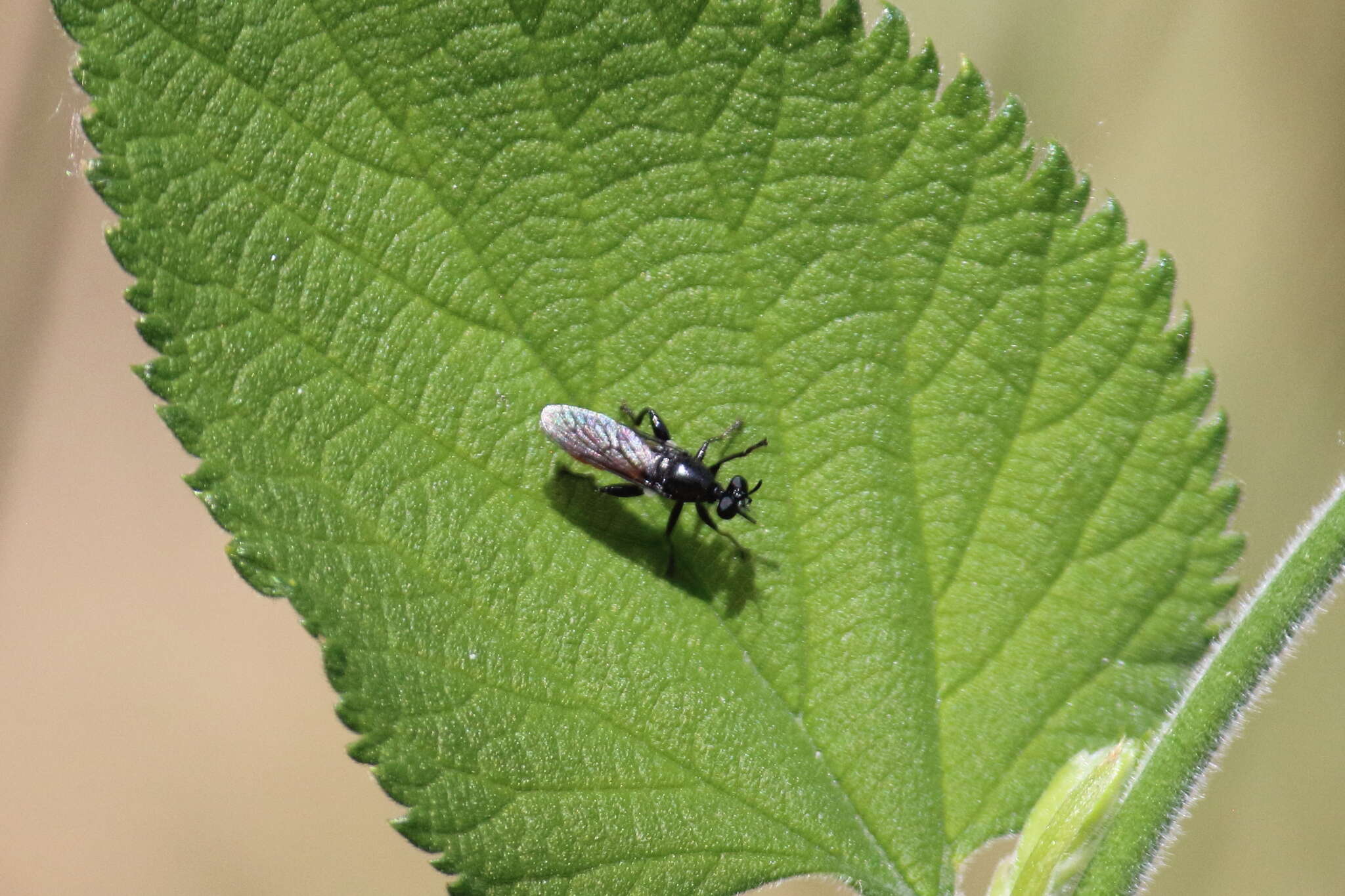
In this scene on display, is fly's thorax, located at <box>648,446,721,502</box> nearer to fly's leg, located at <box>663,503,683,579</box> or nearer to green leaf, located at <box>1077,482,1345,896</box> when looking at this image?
fly's leg, located at <box>663,503,683,579</box>

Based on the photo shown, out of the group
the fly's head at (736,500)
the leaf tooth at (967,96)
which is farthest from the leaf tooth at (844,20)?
the fly's head at (736,500)

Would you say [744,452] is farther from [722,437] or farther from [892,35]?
[892,35]

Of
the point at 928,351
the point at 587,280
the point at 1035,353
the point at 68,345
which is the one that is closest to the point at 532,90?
the point at 587,280

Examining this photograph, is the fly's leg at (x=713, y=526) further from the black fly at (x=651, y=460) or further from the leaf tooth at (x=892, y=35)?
the leaf tooth at (x=892, y=35)

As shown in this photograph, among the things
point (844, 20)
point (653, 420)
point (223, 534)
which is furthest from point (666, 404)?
point (223, 534)

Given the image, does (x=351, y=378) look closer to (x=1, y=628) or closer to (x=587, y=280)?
(x=587, y=280)

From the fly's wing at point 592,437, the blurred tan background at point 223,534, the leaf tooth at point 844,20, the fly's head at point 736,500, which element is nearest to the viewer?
the leaf tooth at point 844,20
